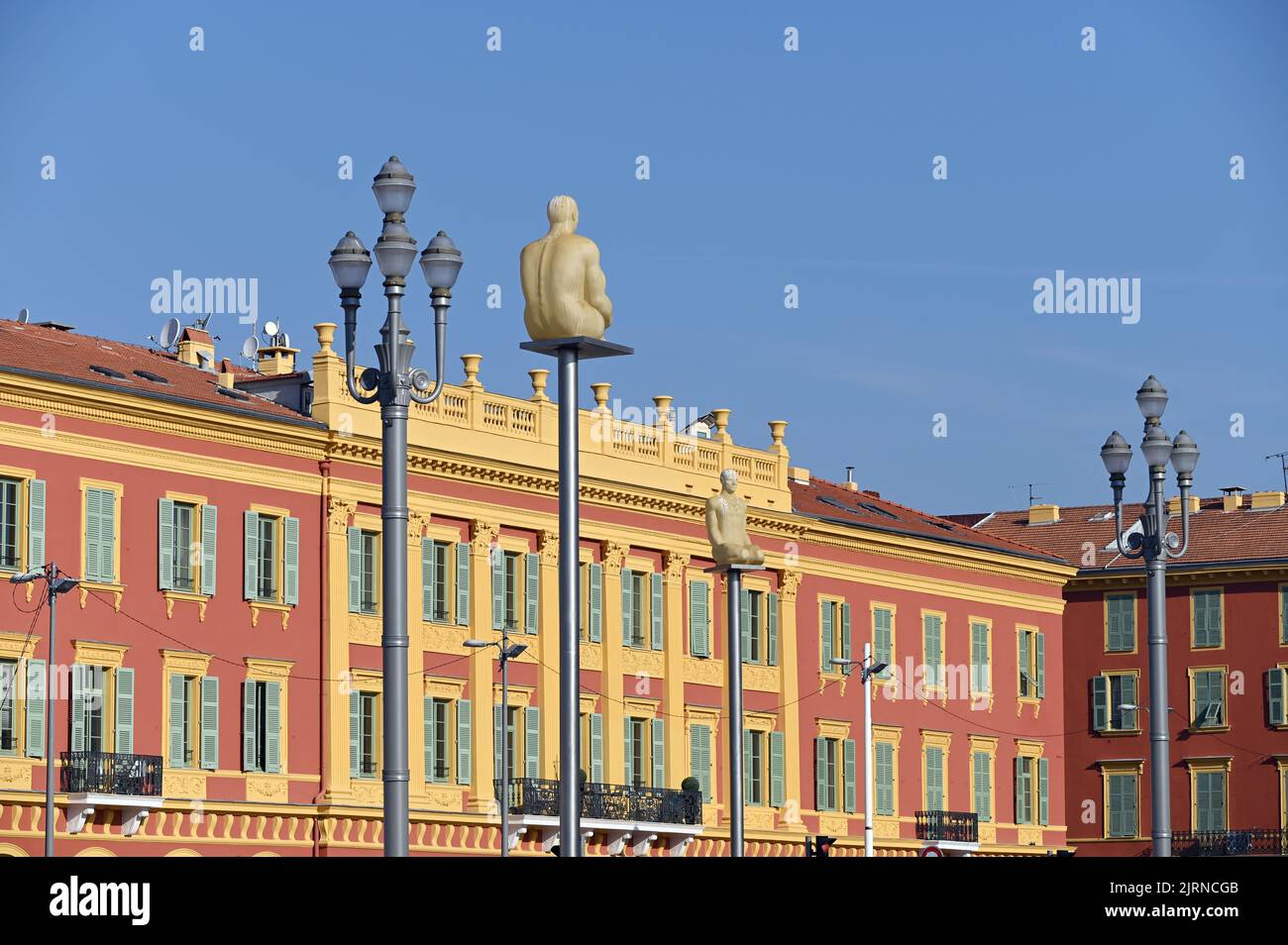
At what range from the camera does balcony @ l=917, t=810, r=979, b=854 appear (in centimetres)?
7519

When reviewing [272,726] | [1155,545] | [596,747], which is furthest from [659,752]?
[1155,545]

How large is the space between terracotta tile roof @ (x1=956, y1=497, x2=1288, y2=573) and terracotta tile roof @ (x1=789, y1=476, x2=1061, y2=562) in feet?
28.9

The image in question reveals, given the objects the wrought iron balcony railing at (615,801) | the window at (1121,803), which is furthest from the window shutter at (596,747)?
the window at (1121,803)

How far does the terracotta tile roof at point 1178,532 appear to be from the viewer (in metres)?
89.2

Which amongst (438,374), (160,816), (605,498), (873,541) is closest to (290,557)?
(160,816)

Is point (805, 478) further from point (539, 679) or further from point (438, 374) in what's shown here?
point (438, 374)

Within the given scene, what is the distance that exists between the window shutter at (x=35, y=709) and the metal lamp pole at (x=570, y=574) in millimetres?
29744

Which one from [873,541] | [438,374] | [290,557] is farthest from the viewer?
[873,541]

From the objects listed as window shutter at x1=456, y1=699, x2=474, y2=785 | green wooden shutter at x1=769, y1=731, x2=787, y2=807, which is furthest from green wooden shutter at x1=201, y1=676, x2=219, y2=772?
green wooden shutter at x1=769, y1=731, x2=787, y2=807

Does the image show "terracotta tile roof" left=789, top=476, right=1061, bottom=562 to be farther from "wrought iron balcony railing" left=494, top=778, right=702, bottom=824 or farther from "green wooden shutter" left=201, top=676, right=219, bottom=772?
"green wooden shutter" left=201, top=676, right=219, bottom=772

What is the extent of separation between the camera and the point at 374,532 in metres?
59.5
